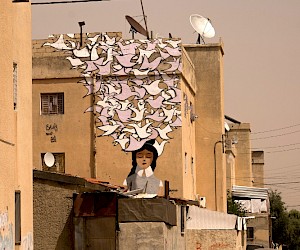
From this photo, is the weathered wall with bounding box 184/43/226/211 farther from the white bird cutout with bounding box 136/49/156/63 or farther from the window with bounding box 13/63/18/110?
the window with bounding box 13/63/18/110

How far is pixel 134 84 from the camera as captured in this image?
121 ft

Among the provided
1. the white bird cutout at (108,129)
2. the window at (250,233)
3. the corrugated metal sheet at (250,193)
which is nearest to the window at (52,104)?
the white bird cutout at (108,129)

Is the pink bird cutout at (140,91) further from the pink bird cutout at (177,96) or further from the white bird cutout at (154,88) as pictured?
the pink bird cutout at (177,96)

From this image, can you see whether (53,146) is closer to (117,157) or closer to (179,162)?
(117,157)

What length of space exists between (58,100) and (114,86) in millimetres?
2276

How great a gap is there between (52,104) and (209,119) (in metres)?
7.87

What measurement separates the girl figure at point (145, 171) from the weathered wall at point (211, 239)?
14.0 ft

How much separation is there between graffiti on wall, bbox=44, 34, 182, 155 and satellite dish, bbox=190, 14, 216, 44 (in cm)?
531

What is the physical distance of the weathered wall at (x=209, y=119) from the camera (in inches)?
1662

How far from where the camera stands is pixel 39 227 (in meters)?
23.1

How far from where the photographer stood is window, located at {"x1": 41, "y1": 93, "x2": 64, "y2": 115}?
37.5 m

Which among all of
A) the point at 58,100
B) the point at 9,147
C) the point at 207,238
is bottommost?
the point at 207,238

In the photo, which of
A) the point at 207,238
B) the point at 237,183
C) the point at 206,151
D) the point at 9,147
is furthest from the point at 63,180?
the point at 237,183

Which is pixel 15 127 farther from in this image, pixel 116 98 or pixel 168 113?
pixel 168 113
